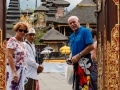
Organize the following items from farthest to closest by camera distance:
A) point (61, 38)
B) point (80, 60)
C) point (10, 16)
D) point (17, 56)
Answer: point (10, 16) → point (61, 38) → point (80, 60) → point (17, 56)

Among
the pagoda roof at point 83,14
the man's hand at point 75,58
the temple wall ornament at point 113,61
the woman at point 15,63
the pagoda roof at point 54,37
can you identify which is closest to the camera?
the temple wall ornament at point 113,61

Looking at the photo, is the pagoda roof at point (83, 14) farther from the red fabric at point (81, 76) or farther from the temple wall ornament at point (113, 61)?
the temple wall ornament at point (113, 61)

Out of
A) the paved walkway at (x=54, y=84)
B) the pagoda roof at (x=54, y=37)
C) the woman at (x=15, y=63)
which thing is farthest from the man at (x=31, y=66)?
the pagoda roof at (x=54, y=37)

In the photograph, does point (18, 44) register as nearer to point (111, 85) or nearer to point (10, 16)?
point (111, 85)

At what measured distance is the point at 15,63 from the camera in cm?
588

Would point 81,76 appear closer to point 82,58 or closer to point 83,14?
point 82,58

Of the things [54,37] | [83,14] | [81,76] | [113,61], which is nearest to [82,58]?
[81,76]

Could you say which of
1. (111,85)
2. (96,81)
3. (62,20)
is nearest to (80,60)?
(96,81)

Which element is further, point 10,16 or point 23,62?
point 10,16

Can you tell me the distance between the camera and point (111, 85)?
4.64 metres

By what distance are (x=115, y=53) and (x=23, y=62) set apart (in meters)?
1.91

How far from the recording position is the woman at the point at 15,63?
577cm

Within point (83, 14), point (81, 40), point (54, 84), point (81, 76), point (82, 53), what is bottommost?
point (54, 84)

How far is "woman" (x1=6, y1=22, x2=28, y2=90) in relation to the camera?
18.9ft
